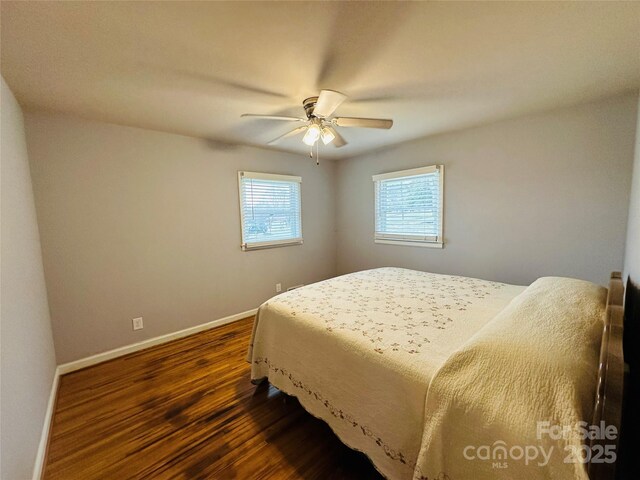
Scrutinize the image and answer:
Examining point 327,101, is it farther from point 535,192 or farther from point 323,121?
point 535,192

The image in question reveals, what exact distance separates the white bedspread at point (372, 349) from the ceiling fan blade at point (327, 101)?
4.56ft

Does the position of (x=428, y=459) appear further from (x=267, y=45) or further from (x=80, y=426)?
(x=80, y=426)

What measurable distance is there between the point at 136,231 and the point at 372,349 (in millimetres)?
2672

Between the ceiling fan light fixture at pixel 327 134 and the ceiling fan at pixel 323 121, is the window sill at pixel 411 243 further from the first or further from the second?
the ceiling fan light fixture at pixel 327 134

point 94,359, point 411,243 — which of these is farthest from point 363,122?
point 94,359

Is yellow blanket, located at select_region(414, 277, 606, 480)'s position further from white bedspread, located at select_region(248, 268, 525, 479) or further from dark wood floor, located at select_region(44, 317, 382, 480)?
dark wood floor, located at select_region(44, 317, 382, 480)

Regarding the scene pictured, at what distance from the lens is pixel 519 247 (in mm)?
2707

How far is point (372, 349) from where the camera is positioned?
1.33 metres

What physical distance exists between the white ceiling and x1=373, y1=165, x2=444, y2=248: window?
105 centimetres

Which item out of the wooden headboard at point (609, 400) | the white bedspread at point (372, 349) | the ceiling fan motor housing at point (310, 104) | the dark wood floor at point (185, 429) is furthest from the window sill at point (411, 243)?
the wooden headboard at point (609, 400)

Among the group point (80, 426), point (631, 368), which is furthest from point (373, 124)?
point (80, 426)

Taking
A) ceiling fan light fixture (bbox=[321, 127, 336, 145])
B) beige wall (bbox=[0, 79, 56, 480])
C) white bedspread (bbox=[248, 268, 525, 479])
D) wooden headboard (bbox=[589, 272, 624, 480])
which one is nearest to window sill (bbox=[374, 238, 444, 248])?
white bedspread (bbox=[248, 268, 525, 479])

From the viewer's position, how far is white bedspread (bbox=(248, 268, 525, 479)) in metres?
1.17

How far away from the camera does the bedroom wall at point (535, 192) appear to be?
2.19 m
